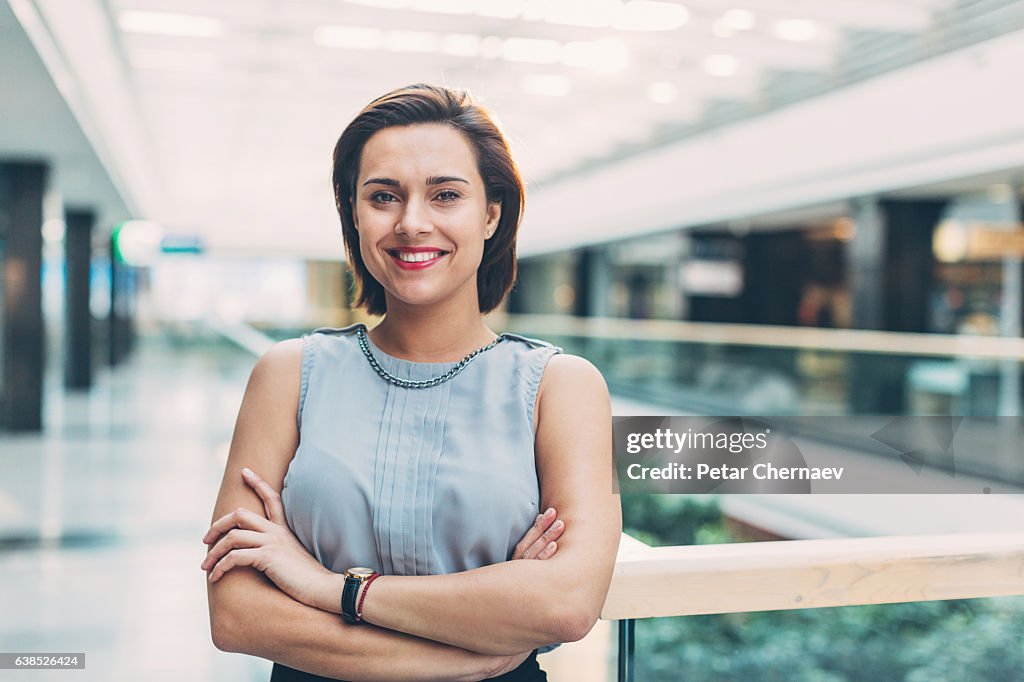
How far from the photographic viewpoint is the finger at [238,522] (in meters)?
1.42

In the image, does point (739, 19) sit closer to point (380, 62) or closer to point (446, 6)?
point (446, 6)

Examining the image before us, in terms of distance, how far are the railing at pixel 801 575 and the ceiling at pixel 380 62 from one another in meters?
4.95

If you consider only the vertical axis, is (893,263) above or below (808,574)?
above

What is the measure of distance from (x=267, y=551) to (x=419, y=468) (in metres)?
0.24

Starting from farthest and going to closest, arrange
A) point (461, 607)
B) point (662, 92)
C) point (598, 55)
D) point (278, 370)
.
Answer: point (662, 92) → point (598, 55) → point (278, 370) → point (461, 607)

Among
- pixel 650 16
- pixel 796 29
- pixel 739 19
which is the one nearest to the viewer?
pixel 650 16

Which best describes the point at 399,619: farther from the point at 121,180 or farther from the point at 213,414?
the point at 121,180

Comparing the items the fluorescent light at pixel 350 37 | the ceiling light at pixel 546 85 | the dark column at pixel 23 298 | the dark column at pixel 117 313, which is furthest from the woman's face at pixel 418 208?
the dark column at pixel 117 313

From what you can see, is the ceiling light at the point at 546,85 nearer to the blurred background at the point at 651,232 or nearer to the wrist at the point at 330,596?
the blurred background at the point at 651,232

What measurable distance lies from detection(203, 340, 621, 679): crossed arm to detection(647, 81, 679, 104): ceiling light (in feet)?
38.1

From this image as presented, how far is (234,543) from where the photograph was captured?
141cm

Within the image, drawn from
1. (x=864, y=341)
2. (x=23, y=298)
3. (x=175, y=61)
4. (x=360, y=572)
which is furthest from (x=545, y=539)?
(x=23, y=298)

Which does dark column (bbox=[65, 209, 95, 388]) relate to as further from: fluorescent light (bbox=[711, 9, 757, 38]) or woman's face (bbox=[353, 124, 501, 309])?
woman's face (bbox=[353, 124, 501, 309])

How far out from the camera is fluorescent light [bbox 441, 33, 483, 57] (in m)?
10.5
